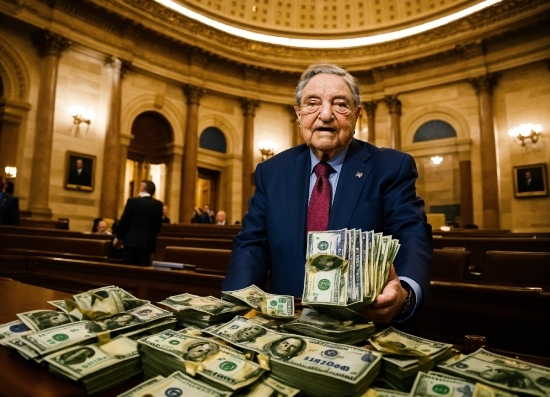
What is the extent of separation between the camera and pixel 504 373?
31.3 inches

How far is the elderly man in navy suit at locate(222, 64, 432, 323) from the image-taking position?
71.9 inches

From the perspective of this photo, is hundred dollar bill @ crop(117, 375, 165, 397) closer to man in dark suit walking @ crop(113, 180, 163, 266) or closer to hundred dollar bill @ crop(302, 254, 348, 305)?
hundred dollar bill @ crop(302, 254, 348, 305)

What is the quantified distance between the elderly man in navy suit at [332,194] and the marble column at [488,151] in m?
11.8

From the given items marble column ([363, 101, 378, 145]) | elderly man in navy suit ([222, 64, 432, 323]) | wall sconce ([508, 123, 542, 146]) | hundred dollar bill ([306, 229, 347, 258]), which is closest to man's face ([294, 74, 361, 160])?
elderly man in navy suit ([222, 64, 432, 323])

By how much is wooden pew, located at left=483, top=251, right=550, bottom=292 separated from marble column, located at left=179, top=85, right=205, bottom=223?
11.3 m

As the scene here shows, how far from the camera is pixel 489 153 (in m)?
12.4

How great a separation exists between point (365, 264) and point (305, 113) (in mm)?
1029

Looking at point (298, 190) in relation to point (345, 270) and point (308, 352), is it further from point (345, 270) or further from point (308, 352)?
point (308, 352)

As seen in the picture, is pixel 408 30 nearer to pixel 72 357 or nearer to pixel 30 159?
pixel 30 159

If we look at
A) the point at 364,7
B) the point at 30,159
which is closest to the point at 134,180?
the point at 30,159

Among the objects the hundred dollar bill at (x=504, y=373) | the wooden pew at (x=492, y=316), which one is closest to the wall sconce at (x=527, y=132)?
the wooden pew at (x=492, y=316)

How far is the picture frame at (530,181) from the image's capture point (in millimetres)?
11455

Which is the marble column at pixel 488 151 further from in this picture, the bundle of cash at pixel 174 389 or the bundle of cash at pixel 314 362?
the bundle of cash at pixel 174 389

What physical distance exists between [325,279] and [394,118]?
14465 mm
